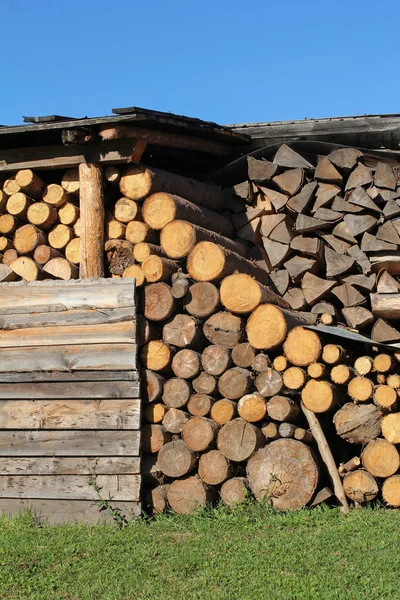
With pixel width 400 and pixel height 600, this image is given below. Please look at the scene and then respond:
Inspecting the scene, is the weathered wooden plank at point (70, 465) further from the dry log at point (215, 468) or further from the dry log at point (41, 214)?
the dry log at point (41, 214)

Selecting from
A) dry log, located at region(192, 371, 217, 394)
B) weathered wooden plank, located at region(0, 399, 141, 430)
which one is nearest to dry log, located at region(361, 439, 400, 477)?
dry log, located at region(192, 371, 217, 394)

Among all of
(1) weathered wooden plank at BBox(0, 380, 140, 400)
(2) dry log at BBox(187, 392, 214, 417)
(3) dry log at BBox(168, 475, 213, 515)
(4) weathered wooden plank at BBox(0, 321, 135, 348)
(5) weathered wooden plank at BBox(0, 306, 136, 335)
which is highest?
(5) weathered wooden plank at BBox(0, 306, 136, 335)

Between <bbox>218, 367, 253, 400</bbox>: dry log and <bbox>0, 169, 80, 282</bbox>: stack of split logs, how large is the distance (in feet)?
5.91

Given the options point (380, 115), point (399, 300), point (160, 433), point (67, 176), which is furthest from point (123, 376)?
point (380, 115)

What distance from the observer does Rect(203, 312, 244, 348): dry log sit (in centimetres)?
654

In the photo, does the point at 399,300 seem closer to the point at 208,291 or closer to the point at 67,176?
the point at 208,291

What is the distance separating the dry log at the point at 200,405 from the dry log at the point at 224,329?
1.61 ft

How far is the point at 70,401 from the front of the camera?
6.68m

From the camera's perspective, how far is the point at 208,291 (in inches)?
261

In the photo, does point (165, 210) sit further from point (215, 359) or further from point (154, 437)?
point (154, 437)

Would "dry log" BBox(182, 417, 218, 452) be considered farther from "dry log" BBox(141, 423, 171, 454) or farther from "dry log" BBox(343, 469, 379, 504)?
"dry log" BBox(343, 469, 379, 504)

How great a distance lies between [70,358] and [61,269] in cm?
90

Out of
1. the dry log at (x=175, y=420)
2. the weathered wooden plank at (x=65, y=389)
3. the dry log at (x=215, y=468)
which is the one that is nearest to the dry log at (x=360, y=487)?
the dry log at (x=215, y=468)

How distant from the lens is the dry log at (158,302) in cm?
664
